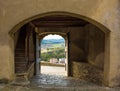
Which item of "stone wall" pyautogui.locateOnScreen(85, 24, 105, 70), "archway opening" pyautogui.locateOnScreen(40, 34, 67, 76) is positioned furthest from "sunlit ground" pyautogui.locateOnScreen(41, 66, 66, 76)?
"stone wall" pyautogui.locateOnScreen(85, 24, 105, 70)

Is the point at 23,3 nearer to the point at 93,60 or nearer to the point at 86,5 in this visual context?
the point at 86,5

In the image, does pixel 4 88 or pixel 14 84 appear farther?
pixel 14 84

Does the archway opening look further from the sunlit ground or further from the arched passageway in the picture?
the arched passageway

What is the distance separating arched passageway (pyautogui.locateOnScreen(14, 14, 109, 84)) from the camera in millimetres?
6883

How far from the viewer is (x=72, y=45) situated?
9.63m

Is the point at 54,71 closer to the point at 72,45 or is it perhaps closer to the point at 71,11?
the point at 72,45

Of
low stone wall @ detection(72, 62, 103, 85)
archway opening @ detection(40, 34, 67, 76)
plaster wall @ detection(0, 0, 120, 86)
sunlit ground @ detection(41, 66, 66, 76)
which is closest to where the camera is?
plaster wall @ detection(0, 0, 120, 86)

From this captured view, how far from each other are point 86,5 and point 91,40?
2866mm

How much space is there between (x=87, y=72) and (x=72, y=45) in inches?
86.3

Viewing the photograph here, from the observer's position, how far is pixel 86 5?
533 centimetres

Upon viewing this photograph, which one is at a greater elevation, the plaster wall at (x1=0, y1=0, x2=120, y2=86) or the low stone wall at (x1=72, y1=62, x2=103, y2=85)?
the plaster wall at (x1=0, y1=0, x2=120, y2=86)

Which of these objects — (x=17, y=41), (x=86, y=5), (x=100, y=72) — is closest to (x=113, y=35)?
(x=86, y=5)

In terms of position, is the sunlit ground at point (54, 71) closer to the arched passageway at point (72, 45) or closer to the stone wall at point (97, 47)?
the arched passageway at point (72, 45)

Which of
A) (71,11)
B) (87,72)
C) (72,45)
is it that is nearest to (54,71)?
(72,45)
